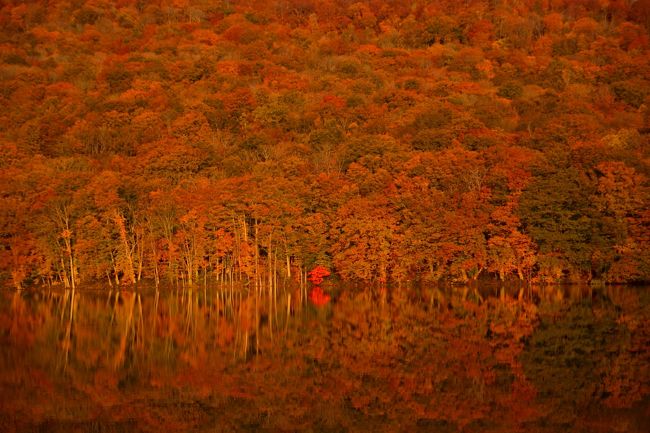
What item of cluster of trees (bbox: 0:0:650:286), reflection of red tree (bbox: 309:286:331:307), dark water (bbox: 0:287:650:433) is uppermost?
cluster of trees (bbox: 0:0:650:286)

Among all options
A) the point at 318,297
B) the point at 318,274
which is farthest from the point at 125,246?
the point at 318,297

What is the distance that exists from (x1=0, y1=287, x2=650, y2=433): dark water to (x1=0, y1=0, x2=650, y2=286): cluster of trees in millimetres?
16892

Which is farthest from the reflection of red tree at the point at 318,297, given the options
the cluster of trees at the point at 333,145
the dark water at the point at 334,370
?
the cluster of trees at the point at 333,145

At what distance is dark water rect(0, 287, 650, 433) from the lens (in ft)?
42.8

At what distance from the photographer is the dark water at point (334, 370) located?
13.0 metres

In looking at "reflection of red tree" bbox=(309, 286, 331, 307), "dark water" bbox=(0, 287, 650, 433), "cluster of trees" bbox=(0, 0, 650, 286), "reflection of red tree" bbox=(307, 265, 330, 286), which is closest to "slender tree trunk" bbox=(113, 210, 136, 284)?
"cluster of trees" bbox=(0, 0, 650, 286)

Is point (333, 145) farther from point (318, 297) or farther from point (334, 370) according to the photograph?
point (334, 370)

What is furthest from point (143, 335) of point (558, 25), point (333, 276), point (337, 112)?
point (558, 25)

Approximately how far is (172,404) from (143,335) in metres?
10.3

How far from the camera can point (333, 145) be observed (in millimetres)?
71000

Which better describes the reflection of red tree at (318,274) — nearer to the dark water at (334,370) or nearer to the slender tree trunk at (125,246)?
the slender tree trunk at (125,246)

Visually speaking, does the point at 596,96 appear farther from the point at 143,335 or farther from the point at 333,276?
the point at 143,335

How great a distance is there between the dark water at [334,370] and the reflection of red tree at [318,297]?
436 centimetres

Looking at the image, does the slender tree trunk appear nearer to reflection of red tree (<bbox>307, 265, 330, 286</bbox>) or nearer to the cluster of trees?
the cluster of trees
